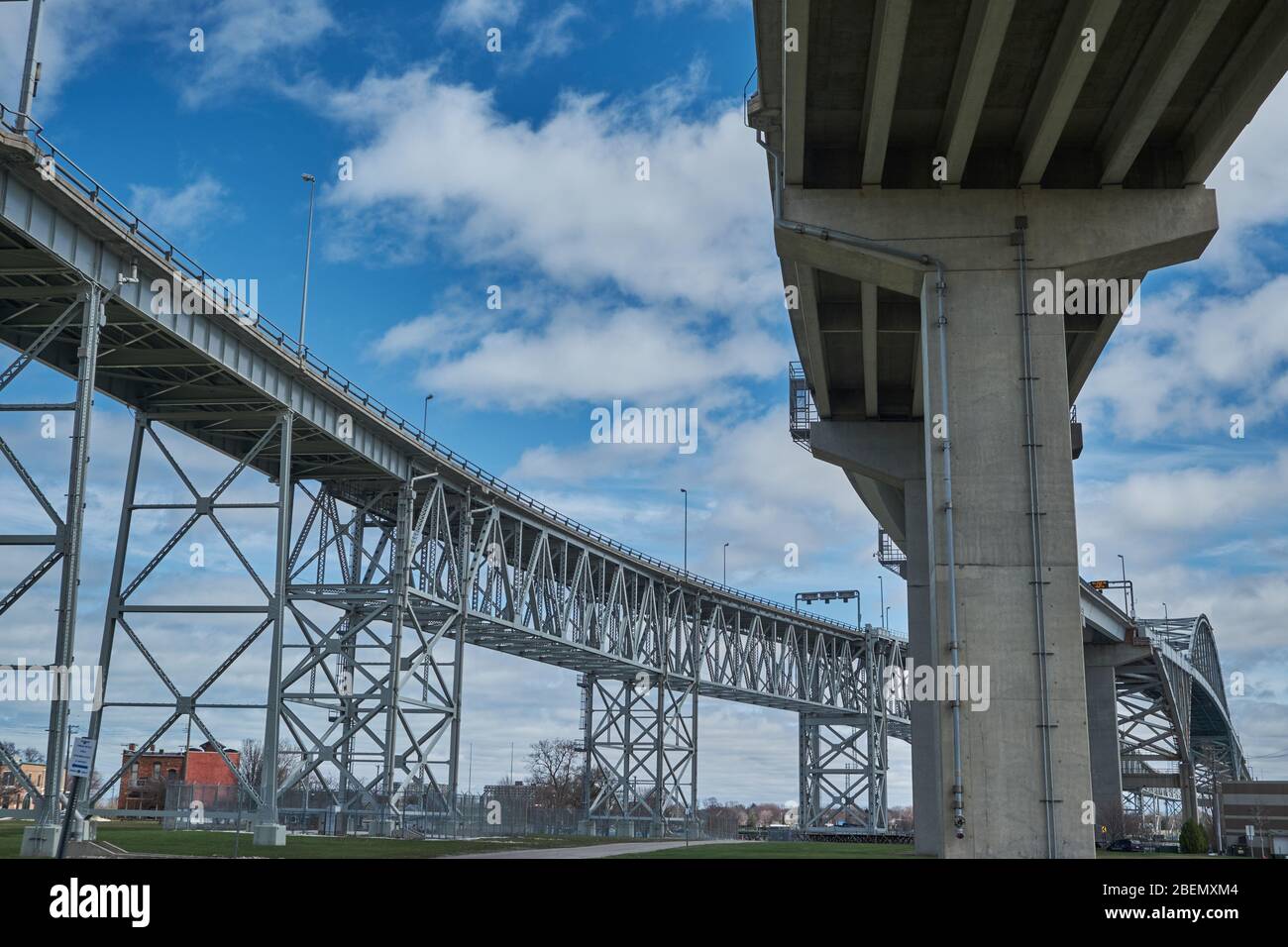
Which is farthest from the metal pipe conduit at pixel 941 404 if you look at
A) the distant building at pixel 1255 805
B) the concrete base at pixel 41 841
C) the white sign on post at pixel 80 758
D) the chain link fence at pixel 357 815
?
the distant building at pixel 1255 805

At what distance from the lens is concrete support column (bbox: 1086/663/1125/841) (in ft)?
271

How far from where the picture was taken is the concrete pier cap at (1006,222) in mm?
21797

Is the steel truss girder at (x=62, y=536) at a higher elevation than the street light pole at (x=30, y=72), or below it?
below

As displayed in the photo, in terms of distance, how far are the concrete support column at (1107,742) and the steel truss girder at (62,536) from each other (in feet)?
220

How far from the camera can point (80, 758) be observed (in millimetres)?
21578

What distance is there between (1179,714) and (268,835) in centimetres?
8487

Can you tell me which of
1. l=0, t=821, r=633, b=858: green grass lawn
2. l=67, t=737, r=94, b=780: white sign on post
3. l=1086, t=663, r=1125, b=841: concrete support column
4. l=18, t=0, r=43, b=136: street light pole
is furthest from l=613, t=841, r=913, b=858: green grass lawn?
l=1086, t=663, r=1125, b=841: concrete support column

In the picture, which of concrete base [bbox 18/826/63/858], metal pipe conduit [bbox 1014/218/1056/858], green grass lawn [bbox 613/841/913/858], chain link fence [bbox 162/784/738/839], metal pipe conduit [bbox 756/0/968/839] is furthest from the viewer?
chain link fence [bbox 162/784/738/839]

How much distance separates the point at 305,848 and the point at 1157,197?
28.1 m

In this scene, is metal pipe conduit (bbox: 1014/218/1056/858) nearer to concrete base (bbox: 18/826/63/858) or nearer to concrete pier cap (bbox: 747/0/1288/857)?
concrete pier cap (bbox: 747/0/1288/857)

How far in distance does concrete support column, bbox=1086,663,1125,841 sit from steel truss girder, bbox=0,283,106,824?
6701 centimetres

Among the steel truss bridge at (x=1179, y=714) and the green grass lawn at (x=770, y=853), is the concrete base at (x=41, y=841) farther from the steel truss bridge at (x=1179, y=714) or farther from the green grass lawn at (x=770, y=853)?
the steel truss bridge at (x=1179, y=714)
